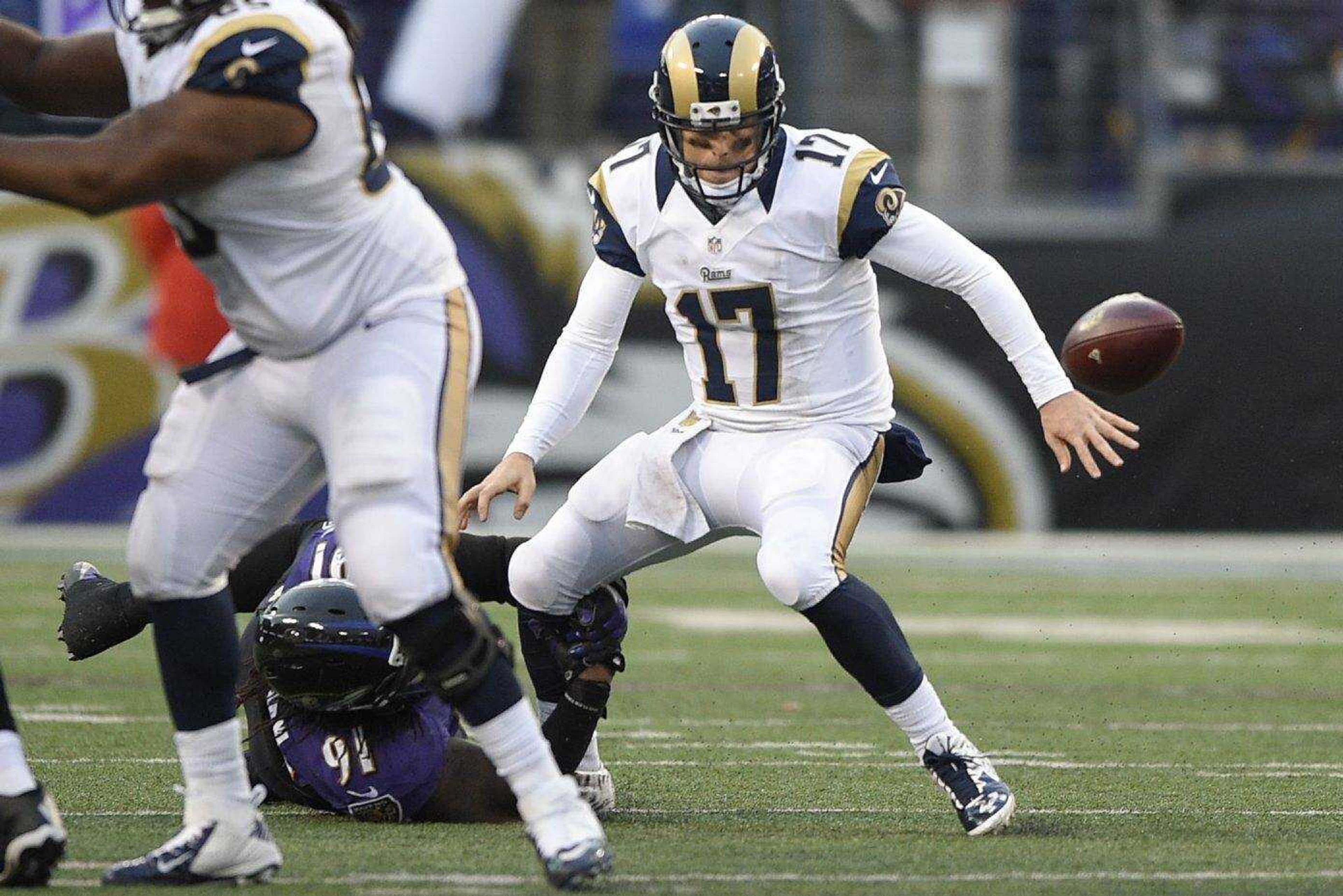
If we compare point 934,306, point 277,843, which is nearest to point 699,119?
point 277,843

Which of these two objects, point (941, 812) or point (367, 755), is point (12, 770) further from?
point (941, 812)

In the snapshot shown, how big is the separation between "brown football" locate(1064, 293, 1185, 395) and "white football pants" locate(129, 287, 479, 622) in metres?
1.58

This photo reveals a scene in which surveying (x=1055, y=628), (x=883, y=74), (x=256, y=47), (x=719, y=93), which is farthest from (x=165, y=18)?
(x=883, y=74)

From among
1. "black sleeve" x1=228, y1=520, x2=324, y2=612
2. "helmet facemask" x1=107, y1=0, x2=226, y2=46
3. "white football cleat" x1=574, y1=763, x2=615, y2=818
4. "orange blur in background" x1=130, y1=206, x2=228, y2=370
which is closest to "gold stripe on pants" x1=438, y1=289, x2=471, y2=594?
"helmet facemask" x1=107, y1=0, x2=226, y2=46

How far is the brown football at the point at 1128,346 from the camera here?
4320mm

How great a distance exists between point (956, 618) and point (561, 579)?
4.89 metres

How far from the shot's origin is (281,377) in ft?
10.5

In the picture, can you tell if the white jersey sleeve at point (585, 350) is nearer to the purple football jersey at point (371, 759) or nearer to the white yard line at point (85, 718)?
the purple football jersey at point (371, 759)

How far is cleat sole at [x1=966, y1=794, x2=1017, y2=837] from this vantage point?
3.81 metres

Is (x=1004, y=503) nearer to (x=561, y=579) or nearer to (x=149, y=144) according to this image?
(x=561, y=579)

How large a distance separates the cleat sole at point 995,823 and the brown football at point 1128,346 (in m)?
0.98

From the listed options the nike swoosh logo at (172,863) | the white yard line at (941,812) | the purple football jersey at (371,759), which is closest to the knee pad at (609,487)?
the purple football jersey at (371,759)

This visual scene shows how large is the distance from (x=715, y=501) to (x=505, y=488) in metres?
0.43

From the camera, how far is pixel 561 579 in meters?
4.12
